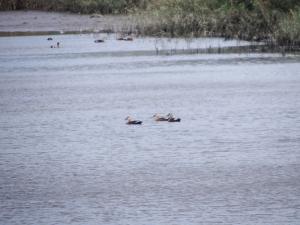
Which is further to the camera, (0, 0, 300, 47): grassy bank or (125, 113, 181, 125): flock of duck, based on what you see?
(0, 0, 300, 47): grassy bank

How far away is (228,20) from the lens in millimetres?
31719

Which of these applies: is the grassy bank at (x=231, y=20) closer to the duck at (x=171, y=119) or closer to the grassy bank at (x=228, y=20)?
the grassy bank at (x=228, y=20)

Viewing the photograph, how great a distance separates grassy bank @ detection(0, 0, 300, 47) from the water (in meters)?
4.32

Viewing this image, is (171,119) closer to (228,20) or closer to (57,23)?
(228,20)

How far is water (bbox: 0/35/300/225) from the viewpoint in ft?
30.2

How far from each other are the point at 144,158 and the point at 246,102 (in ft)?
17.2

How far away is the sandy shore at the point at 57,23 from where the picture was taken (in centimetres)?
3794

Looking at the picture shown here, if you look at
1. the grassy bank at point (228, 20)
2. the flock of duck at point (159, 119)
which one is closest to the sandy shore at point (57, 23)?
the grassy bank at point (228, 20)

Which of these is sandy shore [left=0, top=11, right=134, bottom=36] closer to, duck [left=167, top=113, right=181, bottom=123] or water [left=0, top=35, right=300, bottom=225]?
water [left=0, top=35, right=300, bottom=225]

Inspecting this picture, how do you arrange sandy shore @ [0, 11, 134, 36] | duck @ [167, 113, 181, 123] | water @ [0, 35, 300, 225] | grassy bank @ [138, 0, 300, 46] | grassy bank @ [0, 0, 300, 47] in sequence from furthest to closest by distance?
1. sandy shore @ [0, 11, 134, 36]
2. grassy bank @ [138, 0, 300, 46]
3. grassy bank @ [0, 0, 300, 47]
4. duck @ [167, 113, 181, 123]
5. water @ [0, 35, 300, 225]

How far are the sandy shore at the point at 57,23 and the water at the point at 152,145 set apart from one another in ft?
43.8

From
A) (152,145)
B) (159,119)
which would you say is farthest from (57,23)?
(152,145)

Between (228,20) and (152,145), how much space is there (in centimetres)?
1956

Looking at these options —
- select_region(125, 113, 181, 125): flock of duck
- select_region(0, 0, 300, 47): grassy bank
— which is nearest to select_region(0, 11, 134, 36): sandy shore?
select_region(0, 0, 300, 47): grassy bank
